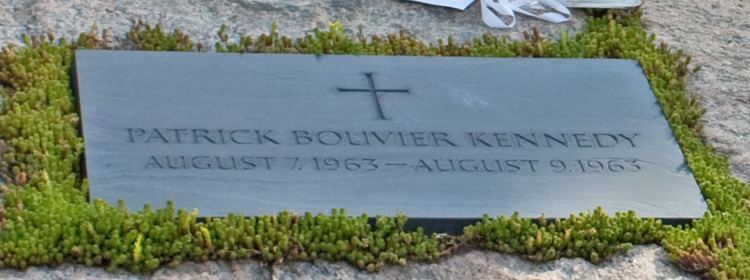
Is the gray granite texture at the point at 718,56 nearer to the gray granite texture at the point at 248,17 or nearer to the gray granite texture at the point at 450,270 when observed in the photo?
the gray granite texture at the point at 248,17

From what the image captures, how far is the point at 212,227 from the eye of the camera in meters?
4.13

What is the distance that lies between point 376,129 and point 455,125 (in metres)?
0.26

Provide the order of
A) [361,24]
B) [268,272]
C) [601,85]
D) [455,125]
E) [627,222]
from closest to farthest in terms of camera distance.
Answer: [268,272] → [627,222] → [455,125] → [601,85] → [361,24]

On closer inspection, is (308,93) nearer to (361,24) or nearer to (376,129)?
(376,129)

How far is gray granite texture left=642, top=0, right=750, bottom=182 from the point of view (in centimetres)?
504

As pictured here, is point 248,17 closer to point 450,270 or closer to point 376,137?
point 376,137

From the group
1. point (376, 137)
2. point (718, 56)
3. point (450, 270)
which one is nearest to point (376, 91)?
point (376, 137)

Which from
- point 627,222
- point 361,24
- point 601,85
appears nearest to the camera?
point 627,222

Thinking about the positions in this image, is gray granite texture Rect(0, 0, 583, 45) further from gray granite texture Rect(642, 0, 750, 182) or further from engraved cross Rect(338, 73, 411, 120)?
engraved cross Rect(338, 73, 411, 120)

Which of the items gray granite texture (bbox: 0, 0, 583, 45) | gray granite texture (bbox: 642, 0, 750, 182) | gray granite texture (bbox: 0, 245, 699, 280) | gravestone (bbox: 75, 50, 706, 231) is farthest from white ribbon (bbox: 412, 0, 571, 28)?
gray granite texture (bbox: 0, 245, 699, 280)

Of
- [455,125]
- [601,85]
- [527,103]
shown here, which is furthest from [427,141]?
[601,85]

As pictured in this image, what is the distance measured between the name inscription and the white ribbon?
955 millimetres

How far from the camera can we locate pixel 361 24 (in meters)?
5.46

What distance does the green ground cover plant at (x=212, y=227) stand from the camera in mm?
4039
